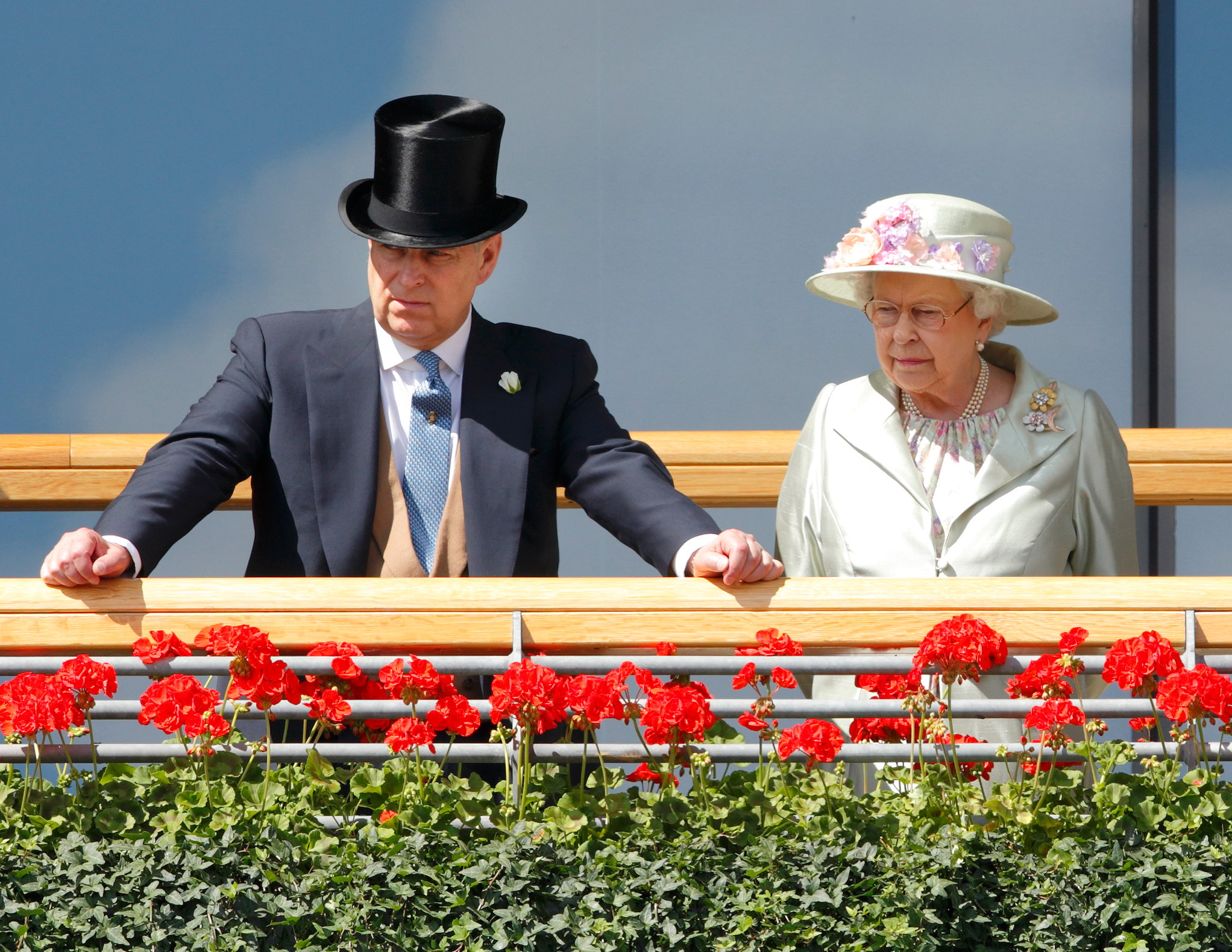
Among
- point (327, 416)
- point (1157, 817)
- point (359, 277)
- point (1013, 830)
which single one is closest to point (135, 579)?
point (327, 416)

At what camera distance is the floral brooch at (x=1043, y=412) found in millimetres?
3516

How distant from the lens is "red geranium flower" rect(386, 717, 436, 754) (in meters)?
2.37

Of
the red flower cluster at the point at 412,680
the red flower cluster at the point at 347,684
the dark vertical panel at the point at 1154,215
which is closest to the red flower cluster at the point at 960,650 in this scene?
the red flower cluster at the point at 412,680

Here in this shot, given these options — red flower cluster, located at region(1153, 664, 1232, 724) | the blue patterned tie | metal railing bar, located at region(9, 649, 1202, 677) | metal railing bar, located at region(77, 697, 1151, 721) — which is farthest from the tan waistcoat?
red flower cluster, located at region(1153, 664, 1232, 724)

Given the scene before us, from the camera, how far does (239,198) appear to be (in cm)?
549

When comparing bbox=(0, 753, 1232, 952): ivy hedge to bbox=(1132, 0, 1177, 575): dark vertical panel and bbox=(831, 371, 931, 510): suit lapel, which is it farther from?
bbox=(1132, 0, 1177, 575): dark vertical panel

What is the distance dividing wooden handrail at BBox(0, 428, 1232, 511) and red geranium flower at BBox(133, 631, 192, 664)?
173cm

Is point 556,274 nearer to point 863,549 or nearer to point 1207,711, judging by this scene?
point 863,549

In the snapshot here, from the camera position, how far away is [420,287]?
129 inches

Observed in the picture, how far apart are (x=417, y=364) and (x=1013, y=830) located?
153 cm

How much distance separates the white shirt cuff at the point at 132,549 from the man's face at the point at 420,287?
694 mm

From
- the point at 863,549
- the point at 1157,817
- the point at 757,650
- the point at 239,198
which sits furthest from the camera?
the point at 239,198

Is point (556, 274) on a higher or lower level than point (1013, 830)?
higher

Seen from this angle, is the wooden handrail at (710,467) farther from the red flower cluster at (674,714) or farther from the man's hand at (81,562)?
the red flower cluster at (674,714)
